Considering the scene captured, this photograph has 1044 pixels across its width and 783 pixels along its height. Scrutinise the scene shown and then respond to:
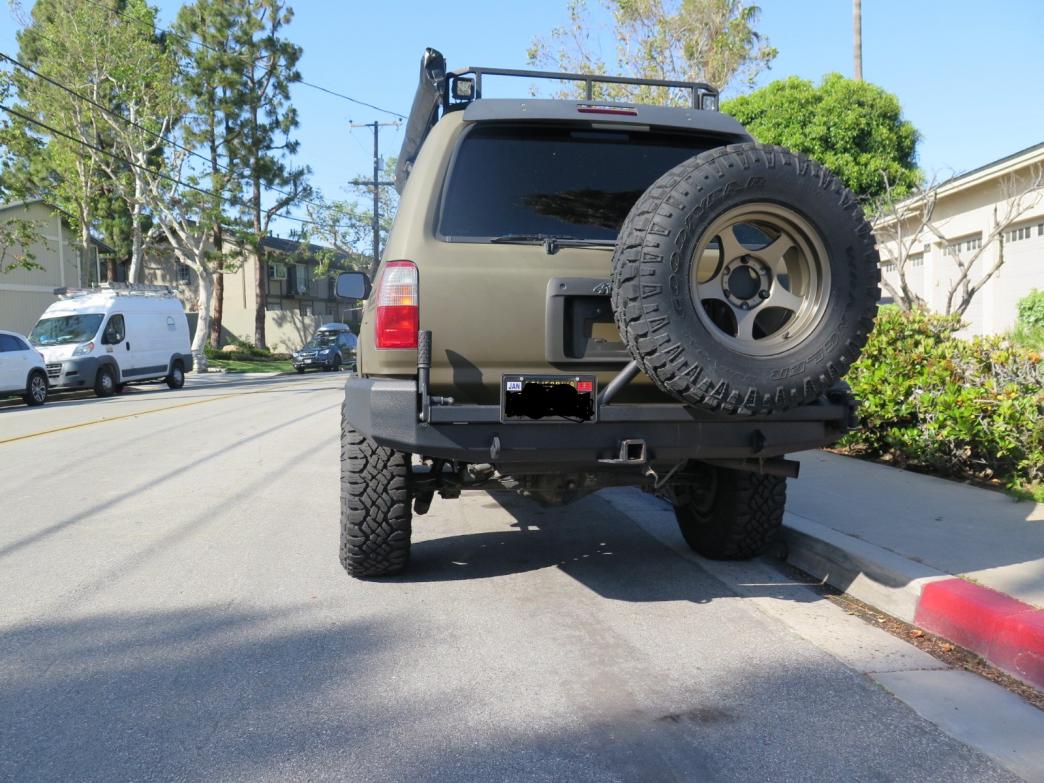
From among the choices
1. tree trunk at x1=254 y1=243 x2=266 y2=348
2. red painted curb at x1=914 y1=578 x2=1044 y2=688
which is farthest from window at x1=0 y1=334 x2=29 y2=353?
tree trunk at x1=254 y1=243 x2=266 y2=348

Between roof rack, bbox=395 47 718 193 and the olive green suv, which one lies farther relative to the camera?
roof rack, bbox=395 47 718 193

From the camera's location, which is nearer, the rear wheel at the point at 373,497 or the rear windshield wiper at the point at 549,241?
the rear windshield wiper at the point at 549,241

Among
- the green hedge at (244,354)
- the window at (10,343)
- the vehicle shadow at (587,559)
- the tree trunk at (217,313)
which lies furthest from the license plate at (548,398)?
the tree trunk at (217,313)

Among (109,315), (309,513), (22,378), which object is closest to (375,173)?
(109,315)

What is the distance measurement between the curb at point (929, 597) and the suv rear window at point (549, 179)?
2.24 metres

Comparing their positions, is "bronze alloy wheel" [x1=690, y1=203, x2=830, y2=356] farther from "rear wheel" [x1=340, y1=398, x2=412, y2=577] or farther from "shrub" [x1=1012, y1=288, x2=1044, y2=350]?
"shrub" [x1=1012, y1=288, x2=1044, y2=350]

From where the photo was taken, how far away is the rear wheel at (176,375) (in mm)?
23250

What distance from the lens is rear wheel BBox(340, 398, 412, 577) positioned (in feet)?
14.2

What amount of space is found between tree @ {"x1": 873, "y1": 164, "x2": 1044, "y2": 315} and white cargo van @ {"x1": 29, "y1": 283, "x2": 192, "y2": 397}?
16.5 meters

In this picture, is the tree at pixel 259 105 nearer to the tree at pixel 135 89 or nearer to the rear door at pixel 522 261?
the tree at pixel 135 89

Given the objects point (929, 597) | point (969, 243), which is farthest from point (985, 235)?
point (929, 597)

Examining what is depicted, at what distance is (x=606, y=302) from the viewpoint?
3.84 meters

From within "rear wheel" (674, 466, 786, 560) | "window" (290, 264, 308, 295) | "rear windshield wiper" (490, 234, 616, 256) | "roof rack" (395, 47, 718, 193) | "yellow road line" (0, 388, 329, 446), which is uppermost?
"window" (290, 264, 308, 295)

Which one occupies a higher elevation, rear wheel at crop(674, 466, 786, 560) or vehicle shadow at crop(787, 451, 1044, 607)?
rear wheel at crop(674, 466, 786, 560)
